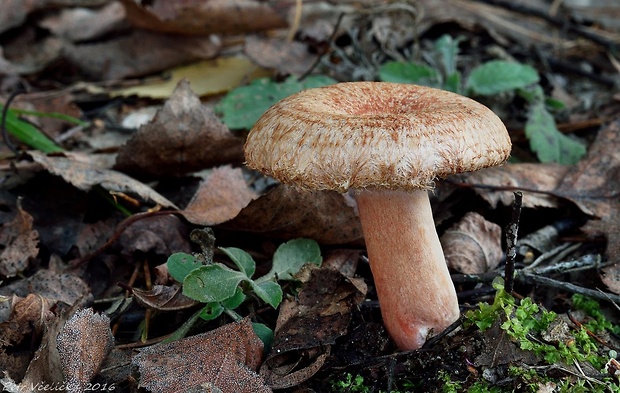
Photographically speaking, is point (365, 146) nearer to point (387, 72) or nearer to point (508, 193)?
point (508, 193)

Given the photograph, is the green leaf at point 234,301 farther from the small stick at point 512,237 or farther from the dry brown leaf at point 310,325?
the small stick at point 512,237

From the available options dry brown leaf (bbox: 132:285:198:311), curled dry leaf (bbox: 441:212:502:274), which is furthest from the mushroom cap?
curled dry leaf (bbox: 441:212:502:274)

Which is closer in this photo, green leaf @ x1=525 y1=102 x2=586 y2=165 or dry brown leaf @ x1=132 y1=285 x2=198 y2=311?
dry brown leaf @ x1=132 y1=285 x2=198 y2=311

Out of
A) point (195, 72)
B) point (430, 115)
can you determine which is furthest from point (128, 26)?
point (430, 115)

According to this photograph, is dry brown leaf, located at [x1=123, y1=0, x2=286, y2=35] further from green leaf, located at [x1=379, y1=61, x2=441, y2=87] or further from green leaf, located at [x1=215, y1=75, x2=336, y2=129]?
green leaf, located at [x1=379, y1=61, x2=441, y2=87]

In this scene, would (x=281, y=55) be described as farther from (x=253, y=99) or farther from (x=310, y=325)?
(x=310, y=325)

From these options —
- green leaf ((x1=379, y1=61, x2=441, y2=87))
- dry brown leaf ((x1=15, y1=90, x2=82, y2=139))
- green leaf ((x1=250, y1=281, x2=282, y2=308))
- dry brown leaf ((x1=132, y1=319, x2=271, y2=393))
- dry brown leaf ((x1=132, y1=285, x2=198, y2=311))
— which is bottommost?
dry brown leaf ((x1=15, y1=90, x2=82, y2=139))

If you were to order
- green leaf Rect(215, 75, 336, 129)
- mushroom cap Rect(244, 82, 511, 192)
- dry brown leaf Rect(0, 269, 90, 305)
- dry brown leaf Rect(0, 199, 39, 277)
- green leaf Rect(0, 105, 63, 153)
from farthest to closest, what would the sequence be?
1. green leaf Rect(215, 75, 336, 129)
2. green leaf Rect(0, 105, 63, 153)
3. dry brown leaf Rect(0, 199, 39, 277)
4. dry brown leaf Rect(0, 269, 90, 305)
5. mushroom cap Rect(244, 82, 511, 192)
